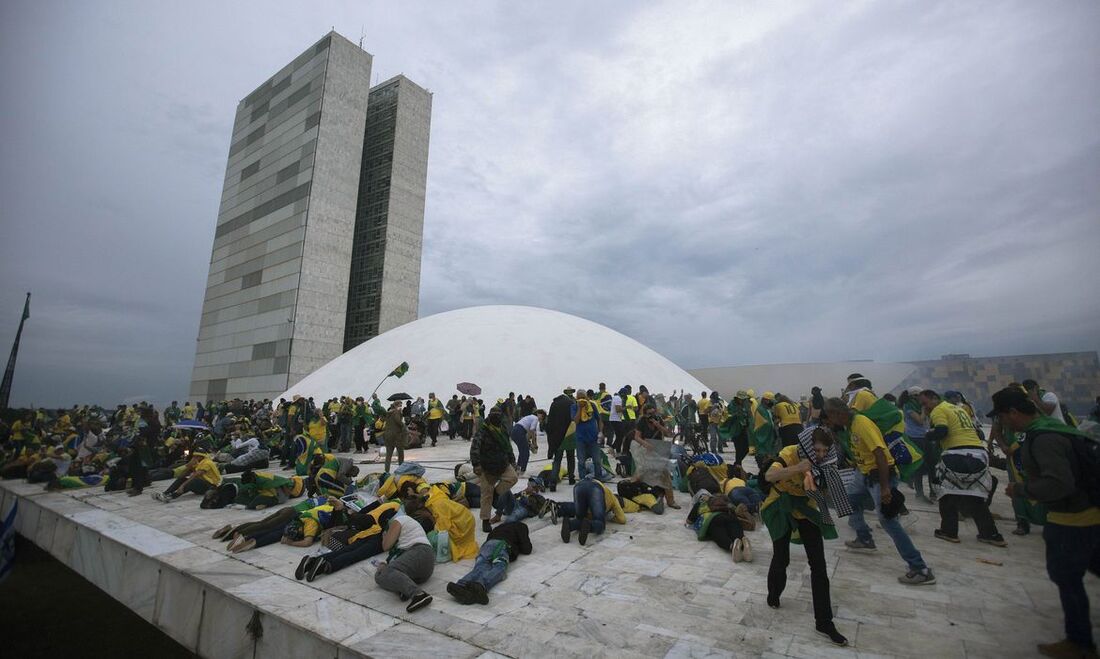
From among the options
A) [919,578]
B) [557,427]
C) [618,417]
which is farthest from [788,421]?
[618,417]

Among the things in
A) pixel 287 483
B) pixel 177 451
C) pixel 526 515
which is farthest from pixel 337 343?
pixel 526 515

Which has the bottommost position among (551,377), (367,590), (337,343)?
(367,590)

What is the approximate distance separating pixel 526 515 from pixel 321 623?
3.10 m

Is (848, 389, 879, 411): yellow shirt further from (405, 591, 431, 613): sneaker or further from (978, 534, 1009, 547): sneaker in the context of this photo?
(405, 591, 431, 613): sneaker

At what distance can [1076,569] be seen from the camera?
9.32ft

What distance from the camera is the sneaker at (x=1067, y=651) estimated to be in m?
2.79

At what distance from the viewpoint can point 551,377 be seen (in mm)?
27312

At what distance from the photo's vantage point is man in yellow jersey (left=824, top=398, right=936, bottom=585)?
4039 mm

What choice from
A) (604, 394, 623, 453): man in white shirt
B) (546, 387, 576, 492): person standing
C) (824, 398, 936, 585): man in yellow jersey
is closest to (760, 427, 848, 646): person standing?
(824, 398, 936, 585): man in yellow jersey

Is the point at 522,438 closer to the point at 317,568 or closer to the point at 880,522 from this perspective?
the point at 317,568

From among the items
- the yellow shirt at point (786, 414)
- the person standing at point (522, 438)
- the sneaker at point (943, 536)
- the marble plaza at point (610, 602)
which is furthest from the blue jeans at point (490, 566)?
the sneaker at point (943, 536)

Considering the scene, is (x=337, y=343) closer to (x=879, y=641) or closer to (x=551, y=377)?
(x=551, y=377)

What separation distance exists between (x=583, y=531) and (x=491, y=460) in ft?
4.99

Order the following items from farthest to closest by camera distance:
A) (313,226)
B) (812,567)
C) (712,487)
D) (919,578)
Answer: (313,226) < (712,487) < (919,578) < (812,567)
